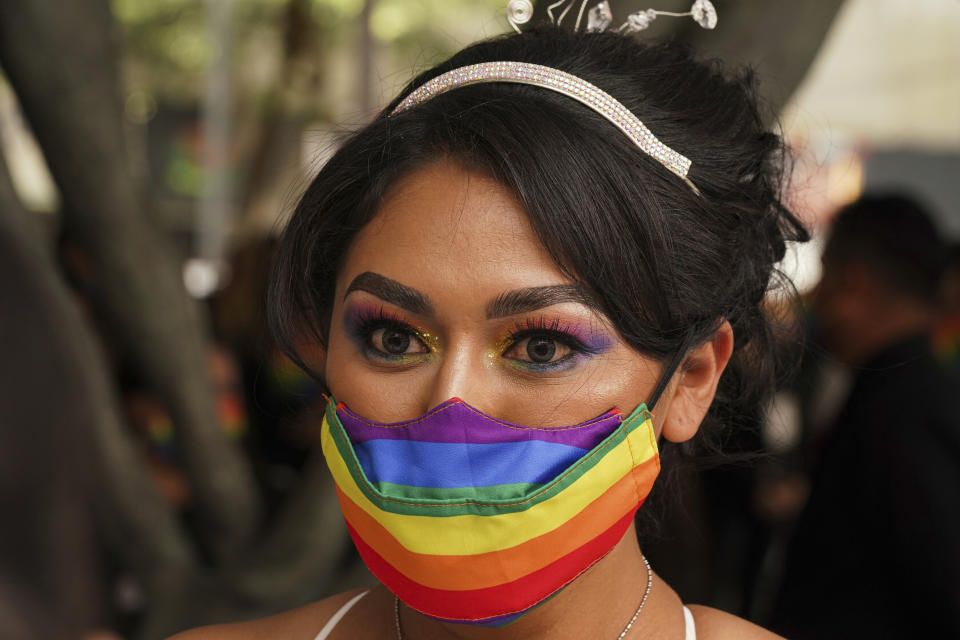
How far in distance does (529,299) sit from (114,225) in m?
1.77

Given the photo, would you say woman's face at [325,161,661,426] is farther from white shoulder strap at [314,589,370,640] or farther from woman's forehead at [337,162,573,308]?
white shoulder strap at [314,589,370,640]

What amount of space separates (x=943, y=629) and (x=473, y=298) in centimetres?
194

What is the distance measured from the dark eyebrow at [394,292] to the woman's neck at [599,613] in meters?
0.50

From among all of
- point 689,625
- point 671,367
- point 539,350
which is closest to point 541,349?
point 539,350

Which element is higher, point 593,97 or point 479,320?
point 593,97

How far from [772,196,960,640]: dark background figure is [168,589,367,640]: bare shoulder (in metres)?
1.53

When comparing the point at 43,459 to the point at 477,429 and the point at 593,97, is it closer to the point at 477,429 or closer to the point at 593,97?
the point at 477,429

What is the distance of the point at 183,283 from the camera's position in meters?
3.05

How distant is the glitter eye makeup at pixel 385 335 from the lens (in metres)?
1.51

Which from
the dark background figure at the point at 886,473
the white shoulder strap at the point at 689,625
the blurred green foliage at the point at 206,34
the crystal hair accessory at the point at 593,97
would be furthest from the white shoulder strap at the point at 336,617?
the blurred green foliage at the point at 206,34

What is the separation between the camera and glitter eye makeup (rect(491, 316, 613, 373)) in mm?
1461

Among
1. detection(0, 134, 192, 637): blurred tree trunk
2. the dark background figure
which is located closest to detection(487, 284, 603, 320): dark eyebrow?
detection(0, 134, 192, 637): blurred tree trunk

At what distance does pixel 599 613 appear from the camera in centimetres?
159

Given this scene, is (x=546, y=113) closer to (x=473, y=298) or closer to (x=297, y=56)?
(x=473, y=298)
